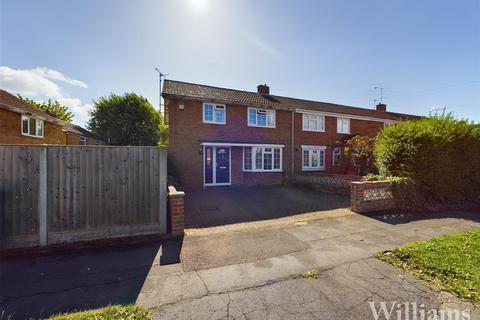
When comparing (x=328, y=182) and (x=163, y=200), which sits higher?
(x=163, y=200)

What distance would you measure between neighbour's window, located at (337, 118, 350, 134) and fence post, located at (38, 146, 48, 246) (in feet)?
62.0

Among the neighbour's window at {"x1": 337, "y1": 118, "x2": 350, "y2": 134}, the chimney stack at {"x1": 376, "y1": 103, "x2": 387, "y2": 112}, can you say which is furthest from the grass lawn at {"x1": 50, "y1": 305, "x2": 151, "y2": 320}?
the chimney stack at {"x1": 376, "y1": 103, "x2": 387, "y2": 112}

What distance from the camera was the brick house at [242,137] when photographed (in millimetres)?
13555

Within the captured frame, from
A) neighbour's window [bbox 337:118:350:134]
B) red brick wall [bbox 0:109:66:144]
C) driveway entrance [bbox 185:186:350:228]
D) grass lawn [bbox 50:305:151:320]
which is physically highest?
neighbour's window [bbox 337:118:350:134]

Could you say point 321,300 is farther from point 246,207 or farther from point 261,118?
point 261,118

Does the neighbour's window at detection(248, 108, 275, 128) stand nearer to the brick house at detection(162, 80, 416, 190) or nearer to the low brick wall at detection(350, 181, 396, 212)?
the brick house at detection(162, 80, 416, 190)

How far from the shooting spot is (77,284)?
3.43 m

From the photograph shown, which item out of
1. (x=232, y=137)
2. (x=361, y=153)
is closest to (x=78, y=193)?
(x=232, y=137)

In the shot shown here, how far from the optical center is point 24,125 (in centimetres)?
1633

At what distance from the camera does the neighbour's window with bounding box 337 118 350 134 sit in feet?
62.1

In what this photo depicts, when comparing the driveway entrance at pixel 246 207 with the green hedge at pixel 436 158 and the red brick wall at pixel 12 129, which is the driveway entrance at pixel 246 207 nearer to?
the green hedge at pixel 436 158

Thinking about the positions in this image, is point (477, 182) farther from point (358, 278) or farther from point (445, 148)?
point (358, 278)

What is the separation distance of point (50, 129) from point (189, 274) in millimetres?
23714

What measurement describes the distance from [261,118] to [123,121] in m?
15.7
